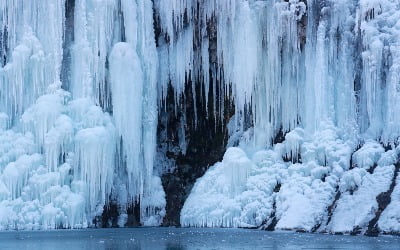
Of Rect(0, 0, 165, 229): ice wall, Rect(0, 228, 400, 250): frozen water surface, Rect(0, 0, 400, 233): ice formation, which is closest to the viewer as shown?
Rect(0, 228, 400, 250): frozen water surface

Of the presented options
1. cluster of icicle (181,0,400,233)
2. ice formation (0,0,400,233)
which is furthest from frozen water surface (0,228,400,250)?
ice formation (0,0,400,233)

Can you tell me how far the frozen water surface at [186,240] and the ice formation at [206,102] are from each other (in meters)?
1.33

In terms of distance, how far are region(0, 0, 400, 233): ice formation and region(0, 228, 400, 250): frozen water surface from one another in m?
1.33

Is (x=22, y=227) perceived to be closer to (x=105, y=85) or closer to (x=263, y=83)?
(x=105, y=85)

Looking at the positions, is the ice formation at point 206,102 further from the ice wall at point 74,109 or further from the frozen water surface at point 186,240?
the frozen water surface at point 186,240

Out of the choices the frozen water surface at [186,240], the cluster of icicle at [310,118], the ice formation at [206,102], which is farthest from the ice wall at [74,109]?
the cluster of icicle at [310,118]

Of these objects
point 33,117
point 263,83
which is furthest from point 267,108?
point 33,117

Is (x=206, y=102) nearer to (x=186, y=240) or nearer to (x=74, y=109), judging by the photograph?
(x=74, y=109)

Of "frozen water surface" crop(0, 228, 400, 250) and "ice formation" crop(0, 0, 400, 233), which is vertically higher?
"ice formation" crop(0, 0, 400, 233)

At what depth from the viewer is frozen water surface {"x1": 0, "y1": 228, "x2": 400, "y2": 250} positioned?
20109mm

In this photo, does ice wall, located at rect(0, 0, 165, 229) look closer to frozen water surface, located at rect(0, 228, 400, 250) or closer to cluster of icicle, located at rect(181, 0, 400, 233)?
frozen water surface, located at rect(0, 228, 400, 250)

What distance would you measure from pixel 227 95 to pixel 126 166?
405cm

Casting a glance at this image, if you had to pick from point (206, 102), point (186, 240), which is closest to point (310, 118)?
point (206, 102)

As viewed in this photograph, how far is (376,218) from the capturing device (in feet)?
76.2
